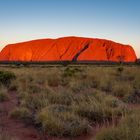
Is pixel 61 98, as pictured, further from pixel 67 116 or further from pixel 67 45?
pixel 67 45

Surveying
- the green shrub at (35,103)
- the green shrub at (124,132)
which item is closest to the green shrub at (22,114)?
the green shrub at (35,103)

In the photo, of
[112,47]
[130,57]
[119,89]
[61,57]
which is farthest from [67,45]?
[119,89]

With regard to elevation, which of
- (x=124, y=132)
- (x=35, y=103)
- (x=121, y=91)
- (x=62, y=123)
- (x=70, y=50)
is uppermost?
(x=124, y=132)

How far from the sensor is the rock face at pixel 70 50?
491 feet

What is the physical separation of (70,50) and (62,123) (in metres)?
149

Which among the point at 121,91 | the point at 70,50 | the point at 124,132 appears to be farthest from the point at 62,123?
the point at 70,50

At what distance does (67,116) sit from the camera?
259 inches

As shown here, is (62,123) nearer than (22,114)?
Yes

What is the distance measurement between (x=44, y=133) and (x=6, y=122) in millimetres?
1400

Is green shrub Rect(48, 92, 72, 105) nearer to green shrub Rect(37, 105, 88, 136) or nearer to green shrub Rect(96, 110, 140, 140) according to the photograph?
green shrub Rect(37, 105, 88, 136)

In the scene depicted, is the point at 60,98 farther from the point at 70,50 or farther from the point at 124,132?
the point at 70,50

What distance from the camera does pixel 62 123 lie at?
20.1 ft

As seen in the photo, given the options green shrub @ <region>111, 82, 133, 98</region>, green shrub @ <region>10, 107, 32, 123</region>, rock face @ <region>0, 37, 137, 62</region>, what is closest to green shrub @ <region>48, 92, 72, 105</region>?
green shrub @ <region>10, 107, 32, 123</region>

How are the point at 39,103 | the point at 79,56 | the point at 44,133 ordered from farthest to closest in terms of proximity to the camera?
1. the point at 79,56
2. the point at 39,103
3. the point at 44,133
